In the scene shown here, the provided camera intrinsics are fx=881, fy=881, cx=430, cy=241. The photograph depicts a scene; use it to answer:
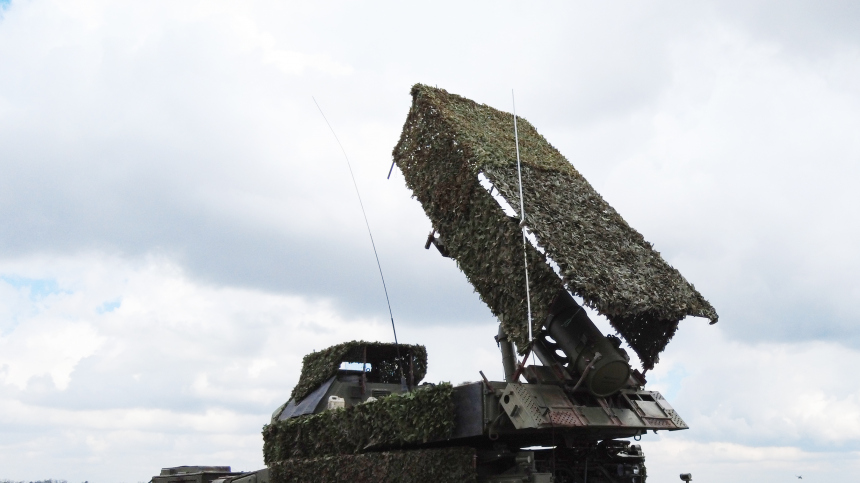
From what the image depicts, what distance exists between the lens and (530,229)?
40.6ft

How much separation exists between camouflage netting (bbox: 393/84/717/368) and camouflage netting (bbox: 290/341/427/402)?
401 cm

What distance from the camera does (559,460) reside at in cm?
1316

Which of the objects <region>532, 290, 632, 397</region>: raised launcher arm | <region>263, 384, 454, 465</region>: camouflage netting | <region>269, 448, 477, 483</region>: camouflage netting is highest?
<region>532, 290, 632, 397</region>: raised launcher arm

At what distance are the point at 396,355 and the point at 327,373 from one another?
4.66 ft

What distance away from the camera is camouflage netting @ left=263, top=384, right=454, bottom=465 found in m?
12.9

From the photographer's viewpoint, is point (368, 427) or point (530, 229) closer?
point (530, 229)

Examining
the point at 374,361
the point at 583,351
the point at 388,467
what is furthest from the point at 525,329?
the point at 374,361

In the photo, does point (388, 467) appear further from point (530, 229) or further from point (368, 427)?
point (530, 229)

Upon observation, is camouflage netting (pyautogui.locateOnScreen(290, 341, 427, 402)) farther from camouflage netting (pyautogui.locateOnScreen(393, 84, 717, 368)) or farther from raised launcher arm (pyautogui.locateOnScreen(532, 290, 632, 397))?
raised launcher arm (pyautogui.locateOnScreen(532, 290, 632, 397))

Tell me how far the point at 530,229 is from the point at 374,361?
6380 mm

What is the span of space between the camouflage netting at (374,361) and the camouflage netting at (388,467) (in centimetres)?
211

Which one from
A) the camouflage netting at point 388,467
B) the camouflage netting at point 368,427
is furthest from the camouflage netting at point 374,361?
the camouflage netting at point 388,467

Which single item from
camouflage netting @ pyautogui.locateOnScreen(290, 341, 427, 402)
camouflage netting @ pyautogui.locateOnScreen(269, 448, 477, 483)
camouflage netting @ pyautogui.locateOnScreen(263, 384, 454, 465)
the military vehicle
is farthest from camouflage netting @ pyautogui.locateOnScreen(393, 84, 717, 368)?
camouflage netting @ pyautogui.locateOnScreen(290, 341, 427, 402)

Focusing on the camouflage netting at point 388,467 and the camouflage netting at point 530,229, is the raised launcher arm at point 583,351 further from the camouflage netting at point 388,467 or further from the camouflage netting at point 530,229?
the camouflage netting at point 388,467
